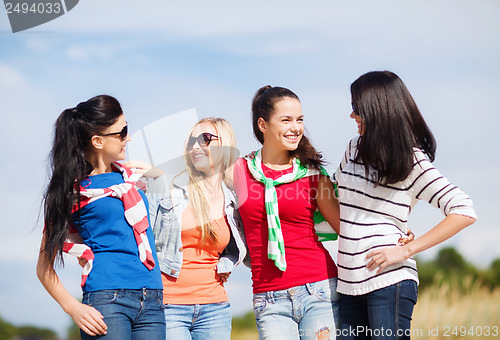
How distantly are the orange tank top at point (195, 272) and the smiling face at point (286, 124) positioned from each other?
2.38 ft

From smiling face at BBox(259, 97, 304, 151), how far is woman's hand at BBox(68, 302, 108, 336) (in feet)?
5.71

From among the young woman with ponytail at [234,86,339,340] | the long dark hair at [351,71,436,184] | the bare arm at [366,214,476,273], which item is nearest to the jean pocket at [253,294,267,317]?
the young woman with ponytail at [234,86,339,340]

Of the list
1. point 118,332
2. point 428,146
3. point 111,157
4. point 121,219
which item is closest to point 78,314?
point 118,332

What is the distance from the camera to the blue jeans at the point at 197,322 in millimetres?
3662

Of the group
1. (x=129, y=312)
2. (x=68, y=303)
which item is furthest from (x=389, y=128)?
(x=68, y=303)

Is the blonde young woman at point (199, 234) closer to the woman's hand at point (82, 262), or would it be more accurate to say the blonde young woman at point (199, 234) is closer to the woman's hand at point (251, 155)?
the woman's hand at point (251, 155)

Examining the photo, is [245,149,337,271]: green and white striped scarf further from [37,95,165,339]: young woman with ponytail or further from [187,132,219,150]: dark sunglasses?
[37,95,165,339]: young woman with ponytail

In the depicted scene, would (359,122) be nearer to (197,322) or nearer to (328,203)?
(328,203)

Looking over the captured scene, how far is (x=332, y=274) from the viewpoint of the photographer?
3.68 m

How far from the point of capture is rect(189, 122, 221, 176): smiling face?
4082 mm

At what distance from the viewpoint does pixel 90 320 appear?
3014mm

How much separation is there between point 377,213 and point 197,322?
1.48 meters

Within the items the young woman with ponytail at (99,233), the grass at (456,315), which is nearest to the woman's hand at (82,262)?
the young woman with ponytail at (99,233)

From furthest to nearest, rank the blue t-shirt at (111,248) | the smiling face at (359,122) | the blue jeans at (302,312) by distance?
the blue jeans at (302,312), the smiling face at (359,122), the blue t-shirt at (111,248)
